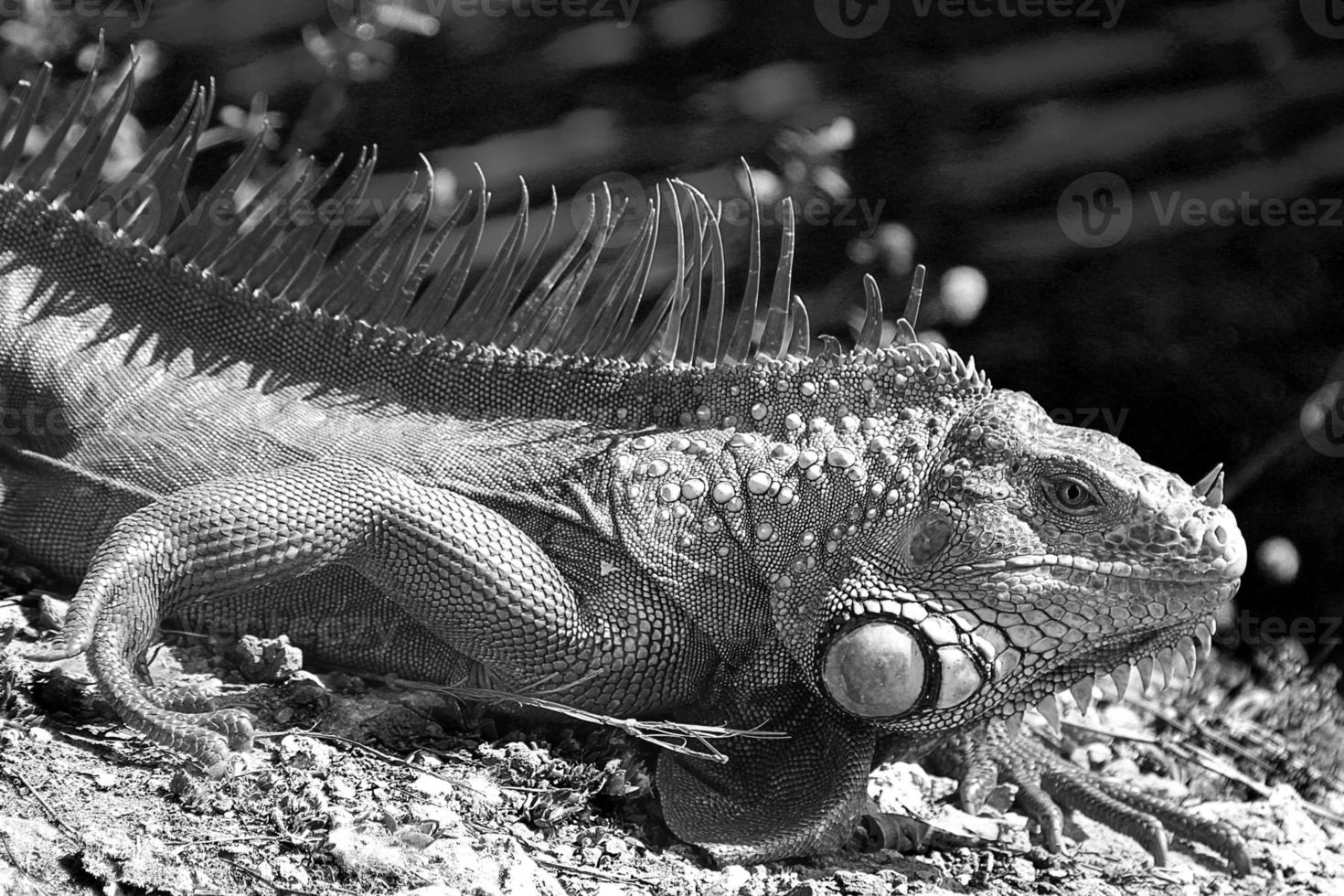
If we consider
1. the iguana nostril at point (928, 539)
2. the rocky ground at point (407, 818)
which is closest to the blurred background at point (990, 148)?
the rocky ground at point (407, 818)

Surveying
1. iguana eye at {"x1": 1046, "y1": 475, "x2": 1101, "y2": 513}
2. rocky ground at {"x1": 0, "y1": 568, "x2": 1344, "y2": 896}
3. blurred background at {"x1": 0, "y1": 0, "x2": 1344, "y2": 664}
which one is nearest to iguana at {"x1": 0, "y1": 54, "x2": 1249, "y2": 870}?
iguana eye at {"x1": 1046, "y1": 475, "x2": 1101, "y2": 513}

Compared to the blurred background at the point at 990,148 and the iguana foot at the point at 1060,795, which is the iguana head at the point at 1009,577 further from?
the blurred background at the point at 990,148

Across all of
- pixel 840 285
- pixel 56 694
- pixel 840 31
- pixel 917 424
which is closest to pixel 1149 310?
pixel 840 285

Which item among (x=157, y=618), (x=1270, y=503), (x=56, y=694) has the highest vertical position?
(x=1270, y=503)

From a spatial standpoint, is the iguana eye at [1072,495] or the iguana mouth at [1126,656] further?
the iguana mouth at [1126,656]

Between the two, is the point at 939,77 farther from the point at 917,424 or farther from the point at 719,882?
the point at 719,882

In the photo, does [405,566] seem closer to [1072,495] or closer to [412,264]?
[412,264]
